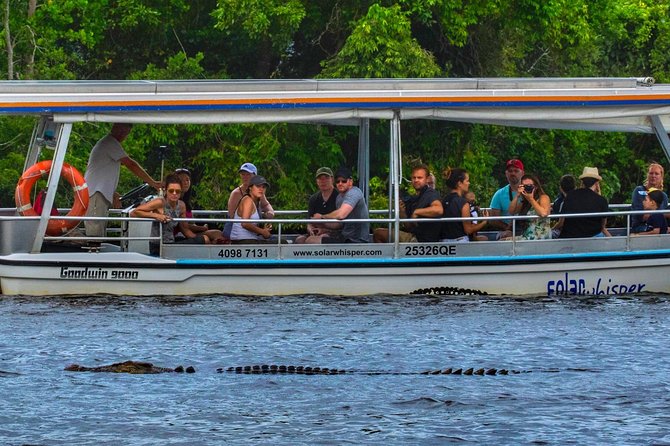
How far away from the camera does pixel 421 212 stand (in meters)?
17.8

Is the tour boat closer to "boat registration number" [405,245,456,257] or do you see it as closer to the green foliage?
"boat registration number" [405,245,456,257]

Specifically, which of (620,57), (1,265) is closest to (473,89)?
(1,265)

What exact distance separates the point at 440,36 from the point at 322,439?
22.4 metres

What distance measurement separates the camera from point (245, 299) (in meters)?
17.7

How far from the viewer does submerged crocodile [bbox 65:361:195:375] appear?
46.4 ft

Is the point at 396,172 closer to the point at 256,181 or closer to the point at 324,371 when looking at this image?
the point at 256,181

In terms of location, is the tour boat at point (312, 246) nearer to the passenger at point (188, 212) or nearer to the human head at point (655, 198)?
the passenger at point (188, 212)

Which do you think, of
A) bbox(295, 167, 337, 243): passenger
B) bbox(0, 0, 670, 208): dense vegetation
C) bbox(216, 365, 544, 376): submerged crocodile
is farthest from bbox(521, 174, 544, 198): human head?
bbox(0, 0, 670, 208): dense vegetation

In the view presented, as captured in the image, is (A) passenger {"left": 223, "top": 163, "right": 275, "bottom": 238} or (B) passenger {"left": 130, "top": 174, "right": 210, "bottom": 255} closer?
(B) passenger {"left": 130, "top": 174, "right": 210, "bottom": 255}

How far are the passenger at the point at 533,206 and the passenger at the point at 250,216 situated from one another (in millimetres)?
2612

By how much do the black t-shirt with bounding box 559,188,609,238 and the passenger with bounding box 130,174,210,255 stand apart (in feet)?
12.1

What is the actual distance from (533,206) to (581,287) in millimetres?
961

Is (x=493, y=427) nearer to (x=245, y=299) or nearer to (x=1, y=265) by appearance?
(x=245, y=299)

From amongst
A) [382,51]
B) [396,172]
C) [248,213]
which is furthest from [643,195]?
[382,51]
